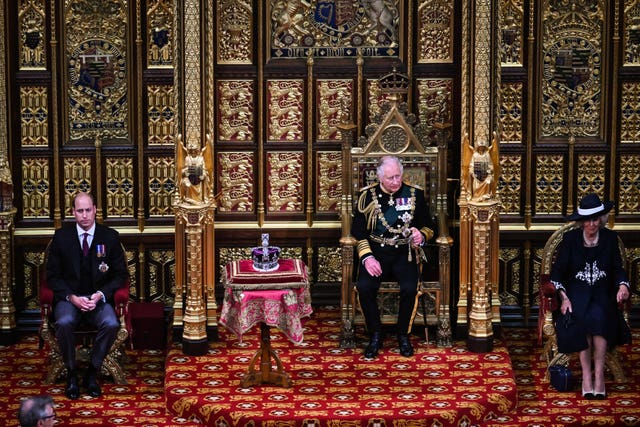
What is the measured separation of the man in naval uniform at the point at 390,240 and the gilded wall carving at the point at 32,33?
3206 mm

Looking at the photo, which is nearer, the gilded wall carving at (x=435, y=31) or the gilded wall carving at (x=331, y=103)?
the gilded wall carving at (x=435, y=31)

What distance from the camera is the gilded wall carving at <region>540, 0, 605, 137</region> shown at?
47.1 ft

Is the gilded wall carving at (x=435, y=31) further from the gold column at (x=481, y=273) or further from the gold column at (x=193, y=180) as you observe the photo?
the gold column at (x=193, y=180)

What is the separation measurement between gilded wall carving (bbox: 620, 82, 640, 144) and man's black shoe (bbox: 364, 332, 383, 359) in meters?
3.10

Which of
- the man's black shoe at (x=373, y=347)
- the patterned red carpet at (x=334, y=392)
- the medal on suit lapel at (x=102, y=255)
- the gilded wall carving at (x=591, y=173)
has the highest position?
the gilded wall carving at (x=591, y=173)

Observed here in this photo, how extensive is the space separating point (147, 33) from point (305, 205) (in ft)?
6.93

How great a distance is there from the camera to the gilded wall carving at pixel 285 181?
14.5 metres

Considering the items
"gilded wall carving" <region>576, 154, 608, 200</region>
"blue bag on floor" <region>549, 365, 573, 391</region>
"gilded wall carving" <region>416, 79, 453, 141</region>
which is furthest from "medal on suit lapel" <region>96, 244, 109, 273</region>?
"gilded wall carving" <region>576, 154, 608, 200</region>

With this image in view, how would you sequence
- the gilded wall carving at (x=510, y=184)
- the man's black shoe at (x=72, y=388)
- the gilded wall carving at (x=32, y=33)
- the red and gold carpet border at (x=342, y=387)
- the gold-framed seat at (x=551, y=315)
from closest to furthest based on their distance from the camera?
the red and gold carpet border at (x=342, y=387)
the man's black shoe at (x=72, y=388)
the gold-framed seat at (x=551, y=315)
the gilded wall carving at (x=32, y=33)
the gilded wall carving at (x=510, y=184)

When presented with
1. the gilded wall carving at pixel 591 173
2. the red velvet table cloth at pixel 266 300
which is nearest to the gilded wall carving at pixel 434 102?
the gilded wall carving at pixel 591 173

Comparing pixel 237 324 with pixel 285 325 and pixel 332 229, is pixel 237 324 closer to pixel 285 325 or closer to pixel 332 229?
pixel 285 325

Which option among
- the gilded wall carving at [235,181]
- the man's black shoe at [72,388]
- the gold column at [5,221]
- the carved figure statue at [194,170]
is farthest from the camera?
the gilded wall carving at [235,181]

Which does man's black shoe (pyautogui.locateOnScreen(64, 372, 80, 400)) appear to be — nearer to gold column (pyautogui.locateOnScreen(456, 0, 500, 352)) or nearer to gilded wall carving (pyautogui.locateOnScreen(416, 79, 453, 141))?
gold column (pyautogui.locateOnScreen(456, 0, 500, 352))

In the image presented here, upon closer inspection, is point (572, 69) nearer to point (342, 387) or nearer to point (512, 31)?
point (512, 31)
